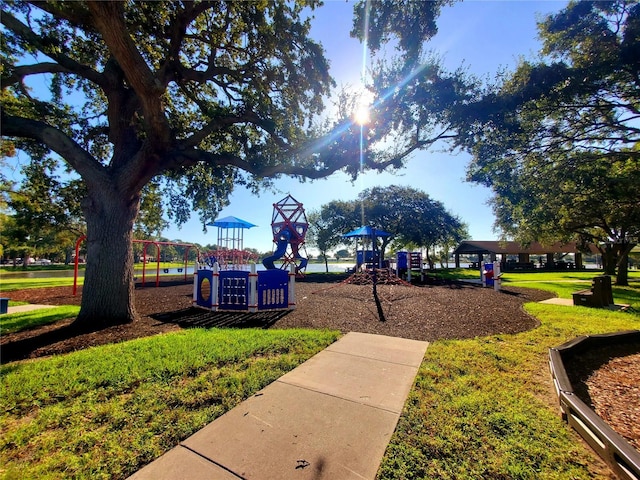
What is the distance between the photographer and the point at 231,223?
21719mm

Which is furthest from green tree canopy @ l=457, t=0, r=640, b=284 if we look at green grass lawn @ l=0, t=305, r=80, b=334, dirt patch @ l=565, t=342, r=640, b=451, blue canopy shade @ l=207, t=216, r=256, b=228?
blue canopy shade @ l=207, t=216, r=256, b=228

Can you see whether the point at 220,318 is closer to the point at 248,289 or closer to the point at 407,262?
the point at 248,289

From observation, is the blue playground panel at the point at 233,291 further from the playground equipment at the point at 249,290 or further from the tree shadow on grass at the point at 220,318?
the tree shadow on grass at the point at 220,318

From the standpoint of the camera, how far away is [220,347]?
16.6 feet

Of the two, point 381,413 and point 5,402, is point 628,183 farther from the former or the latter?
point 5,402

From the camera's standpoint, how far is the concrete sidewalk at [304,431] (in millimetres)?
2176

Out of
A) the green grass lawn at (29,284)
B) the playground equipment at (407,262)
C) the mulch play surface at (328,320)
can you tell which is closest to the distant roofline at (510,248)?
the playground equipment at (407,262)

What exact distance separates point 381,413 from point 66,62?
10236 mm

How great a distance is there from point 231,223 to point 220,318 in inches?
584

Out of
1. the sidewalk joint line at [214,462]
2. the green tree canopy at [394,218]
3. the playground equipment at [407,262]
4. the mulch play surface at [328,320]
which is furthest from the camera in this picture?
the green tree canopy at [394,218]

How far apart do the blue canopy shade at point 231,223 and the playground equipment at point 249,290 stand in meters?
12.1

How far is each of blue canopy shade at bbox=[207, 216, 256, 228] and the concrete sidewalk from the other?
703 inches

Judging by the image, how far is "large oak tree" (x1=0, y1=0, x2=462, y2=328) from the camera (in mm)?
6066

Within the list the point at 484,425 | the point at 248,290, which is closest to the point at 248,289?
the point at 248,290
